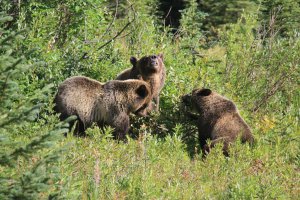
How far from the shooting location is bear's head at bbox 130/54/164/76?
10430mm

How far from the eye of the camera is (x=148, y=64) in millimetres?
10438

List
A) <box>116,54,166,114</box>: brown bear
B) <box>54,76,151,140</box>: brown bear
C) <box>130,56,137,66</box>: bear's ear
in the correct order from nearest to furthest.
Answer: <box>54,76,151,140</box>: brown bear, <box>116,54,166,114</box>: brown bear, <box>130,56,137,66</box>: bear's ear

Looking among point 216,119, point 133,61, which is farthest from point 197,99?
point 133,61

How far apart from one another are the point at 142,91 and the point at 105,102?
0.64 m

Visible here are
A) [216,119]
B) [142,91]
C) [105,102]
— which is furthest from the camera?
[216,119]

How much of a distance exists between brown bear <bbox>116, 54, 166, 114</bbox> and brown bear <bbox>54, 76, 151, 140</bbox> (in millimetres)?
896

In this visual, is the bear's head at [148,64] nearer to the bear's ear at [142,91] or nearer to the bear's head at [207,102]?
the bear's head at [207,102]

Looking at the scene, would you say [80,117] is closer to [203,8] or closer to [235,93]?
[235,93]

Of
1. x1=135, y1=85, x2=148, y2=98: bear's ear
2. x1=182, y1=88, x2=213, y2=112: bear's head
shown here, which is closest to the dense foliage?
x1=182, y1=88, x2=213, y2=112: bear's head

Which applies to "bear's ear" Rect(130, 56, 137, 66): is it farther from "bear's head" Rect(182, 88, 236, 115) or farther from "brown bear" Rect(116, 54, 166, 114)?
"bear's head" Rect(182, 88, 236, 115)

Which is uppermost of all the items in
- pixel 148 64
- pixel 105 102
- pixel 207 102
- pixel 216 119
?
pixel 148 64

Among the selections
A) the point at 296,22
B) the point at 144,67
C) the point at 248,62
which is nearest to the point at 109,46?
the point at 144,67

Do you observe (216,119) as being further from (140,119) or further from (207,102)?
(140,119)

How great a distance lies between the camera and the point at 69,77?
9.95 metres
